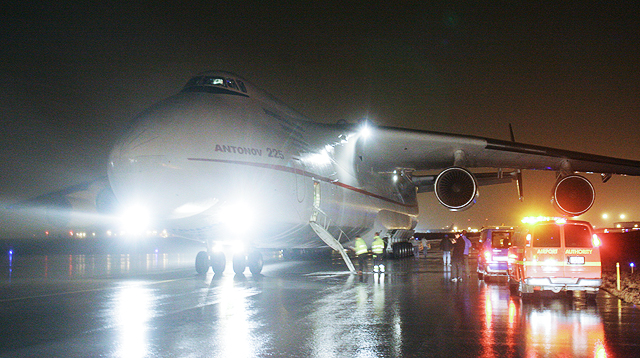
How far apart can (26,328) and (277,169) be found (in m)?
5.55

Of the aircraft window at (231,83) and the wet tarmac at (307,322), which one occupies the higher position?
the aircraft window at (231,83)

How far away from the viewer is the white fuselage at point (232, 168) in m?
9.34

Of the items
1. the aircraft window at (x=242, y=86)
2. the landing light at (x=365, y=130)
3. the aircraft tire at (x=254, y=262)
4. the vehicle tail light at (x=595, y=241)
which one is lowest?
the aircraft tire at (x=254, y=262)

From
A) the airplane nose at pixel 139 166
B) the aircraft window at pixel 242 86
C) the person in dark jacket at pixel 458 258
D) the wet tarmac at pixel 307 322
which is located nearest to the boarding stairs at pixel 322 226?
the wet tarmac at pixel 307 322

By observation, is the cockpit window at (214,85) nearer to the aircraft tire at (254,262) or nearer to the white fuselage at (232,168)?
the white fuselage at (232,168)

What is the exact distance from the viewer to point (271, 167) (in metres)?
11.1

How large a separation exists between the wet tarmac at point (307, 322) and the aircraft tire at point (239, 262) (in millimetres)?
2319

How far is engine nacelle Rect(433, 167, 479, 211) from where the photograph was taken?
13844 mm

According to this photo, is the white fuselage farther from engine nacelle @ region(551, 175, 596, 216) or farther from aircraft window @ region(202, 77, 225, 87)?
engine nacelle @ region(551, 175, 596, 216)

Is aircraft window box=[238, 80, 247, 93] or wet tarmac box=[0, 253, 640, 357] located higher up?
aircraft window box=[238, 80, 247, 93]

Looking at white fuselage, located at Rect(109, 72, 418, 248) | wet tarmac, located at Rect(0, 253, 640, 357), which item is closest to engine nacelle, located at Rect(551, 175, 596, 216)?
wet tarmac, located at Rect(0, 253, 640, 357)

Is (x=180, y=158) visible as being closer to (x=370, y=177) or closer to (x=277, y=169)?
(x=277, y=169)

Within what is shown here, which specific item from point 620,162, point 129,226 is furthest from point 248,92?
point 620,162

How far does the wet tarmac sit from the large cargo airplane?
5.42 ft
